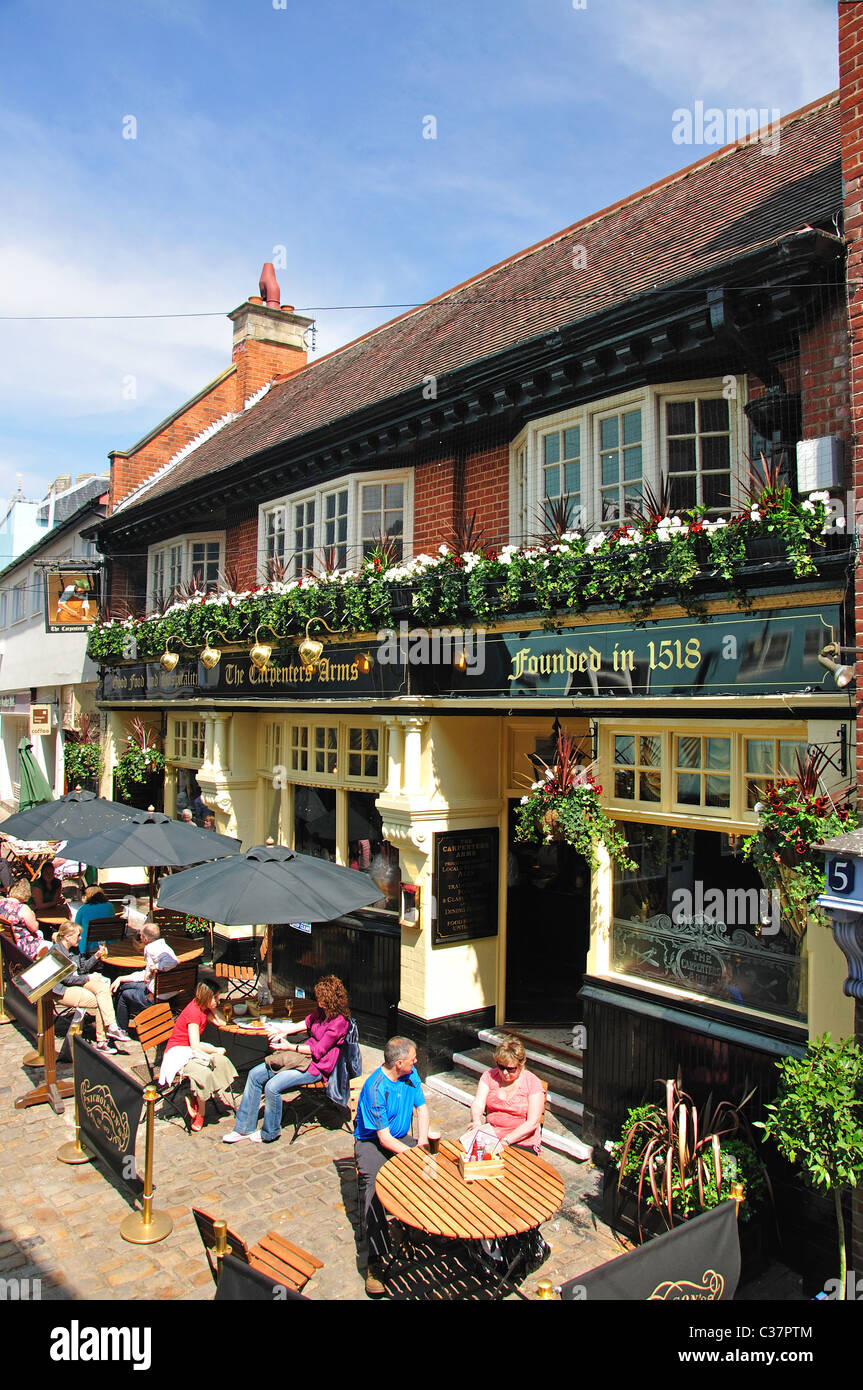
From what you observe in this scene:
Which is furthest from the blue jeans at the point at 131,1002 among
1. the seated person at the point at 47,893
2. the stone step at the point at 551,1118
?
the seated person at the point at 47,893

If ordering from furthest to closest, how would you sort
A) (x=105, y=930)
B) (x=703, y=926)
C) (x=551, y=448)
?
1. (x=105, y=930)
2. (x=551, y=448)
3. (x=703, y=926)

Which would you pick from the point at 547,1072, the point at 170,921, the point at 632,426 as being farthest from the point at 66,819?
the point at 632,426

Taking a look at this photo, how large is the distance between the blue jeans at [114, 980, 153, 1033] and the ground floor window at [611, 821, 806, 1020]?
17.9 ft

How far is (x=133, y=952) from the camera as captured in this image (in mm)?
10812

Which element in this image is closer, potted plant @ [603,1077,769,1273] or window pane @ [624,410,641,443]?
potted plant @ [603,1077,769,1273]

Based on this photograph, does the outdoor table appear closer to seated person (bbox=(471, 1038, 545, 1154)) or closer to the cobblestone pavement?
seated person (bbox=(471, 1038, 545, 1154))

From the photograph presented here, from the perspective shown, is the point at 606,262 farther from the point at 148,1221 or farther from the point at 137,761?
the point at 137,761

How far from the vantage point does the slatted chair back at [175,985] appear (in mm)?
9492

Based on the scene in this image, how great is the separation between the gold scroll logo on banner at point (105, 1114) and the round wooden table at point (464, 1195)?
6.26ft

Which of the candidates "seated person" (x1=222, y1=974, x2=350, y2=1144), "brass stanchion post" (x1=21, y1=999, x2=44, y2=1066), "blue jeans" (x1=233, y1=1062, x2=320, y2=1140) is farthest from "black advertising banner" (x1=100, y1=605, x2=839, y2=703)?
"brass stanchion post" (x1=21, y1=999, x2=44, y2=1066)

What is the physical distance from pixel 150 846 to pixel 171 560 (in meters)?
6.78

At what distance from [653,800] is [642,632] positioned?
1.38 metres

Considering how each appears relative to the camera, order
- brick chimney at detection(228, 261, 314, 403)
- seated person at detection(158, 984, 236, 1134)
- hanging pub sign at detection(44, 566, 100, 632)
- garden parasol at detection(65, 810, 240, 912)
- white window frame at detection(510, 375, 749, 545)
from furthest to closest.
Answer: brick chimney at detection(228, 261, 314, 403), hanging pub sign at detection(44, 566, 100, 632), garden parasol at detection(65, 810, 240, 912), seated person at detection(158, 984, 236, 1134), white window frame at detection(510, 375, 749, 545)

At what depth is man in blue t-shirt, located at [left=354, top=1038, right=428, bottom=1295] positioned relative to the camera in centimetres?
592
